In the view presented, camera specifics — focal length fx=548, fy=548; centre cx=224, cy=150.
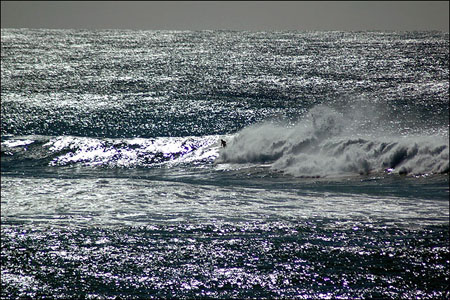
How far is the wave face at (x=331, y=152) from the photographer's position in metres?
20.9

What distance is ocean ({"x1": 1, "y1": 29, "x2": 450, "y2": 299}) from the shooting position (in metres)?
11.2

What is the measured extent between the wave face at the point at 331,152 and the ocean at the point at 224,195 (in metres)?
0.09

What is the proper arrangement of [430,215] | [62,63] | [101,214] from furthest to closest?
[62,63], [101,214], [430,215]

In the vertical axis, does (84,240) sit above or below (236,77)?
below

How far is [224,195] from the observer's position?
58.6 ft

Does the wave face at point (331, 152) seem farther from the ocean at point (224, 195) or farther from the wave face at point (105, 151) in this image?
the wave face at point (105, 151)

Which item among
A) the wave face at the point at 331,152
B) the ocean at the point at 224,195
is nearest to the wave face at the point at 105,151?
the ocean at the point at 224,195

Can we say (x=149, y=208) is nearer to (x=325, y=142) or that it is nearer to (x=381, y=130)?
(x=325, y=142)

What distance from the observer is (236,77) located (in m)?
59.8

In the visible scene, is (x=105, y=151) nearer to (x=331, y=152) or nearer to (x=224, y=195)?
(x=331, y=152)

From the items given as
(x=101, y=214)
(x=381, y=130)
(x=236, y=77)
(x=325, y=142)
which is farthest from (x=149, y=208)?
(x=236, y=77)

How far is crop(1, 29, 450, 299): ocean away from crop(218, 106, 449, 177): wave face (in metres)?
0.09

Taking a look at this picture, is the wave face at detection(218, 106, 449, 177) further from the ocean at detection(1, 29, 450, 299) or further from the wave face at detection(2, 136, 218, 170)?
the wave face at detection(2, 136, 218, 170)

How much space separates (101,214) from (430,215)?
8.97 meters
